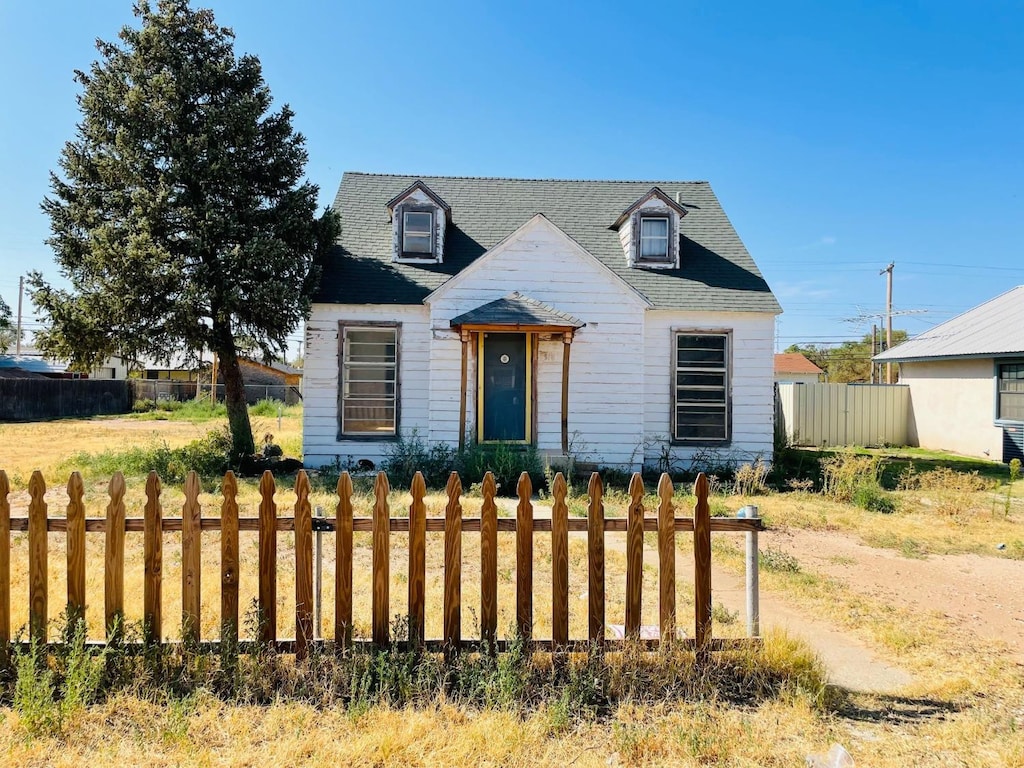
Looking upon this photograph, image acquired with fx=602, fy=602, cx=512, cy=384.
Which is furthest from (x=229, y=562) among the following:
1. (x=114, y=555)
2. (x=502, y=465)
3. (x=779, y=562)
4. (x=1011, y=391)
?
(x=1011, y=391)

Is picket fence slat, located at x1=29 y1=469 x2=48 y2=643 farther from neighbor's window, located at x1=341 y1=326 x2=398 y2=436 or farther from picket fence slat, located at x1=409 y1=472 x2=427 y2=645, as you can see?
neighbor's window, located at x1=341 y1=326 x2=398 y2=436

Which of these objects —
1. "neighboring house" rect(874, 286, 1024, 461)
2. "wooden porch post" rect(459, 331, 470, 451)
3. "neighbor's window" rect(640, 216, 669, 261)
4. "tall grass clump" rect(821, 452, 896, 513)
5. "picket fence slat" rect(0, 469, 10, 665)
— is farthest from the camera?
"neighboring house" rect(874, 286, 1024, 461)

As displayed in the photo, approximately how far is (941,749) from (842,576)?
3250mm

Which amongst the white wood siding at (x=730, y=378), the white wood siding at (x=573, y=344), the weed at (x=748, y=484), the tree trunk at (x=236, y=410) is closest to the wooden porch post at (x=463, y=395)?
the white wood siding at (x=573, y=344)

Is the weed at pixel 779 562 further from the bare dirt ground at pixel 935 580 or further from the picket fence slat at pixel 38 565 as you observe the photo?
the picket fence slat at pixel 38 565

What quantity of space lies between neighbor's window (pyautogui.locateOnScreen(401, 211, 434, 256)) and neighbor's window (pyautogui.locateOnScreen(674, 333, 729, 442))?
579 cm

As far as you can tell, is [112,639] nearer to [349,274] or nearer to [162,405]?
[349,274]

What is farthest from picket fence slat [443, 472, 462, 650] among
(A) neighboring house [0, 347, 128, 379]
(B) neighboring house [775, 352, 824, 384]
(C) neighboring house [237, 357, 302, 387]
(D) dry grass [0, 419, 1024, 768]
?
(A) neighboring house [0, 347, 128, 379]

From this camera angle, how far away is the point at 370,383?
12422mm

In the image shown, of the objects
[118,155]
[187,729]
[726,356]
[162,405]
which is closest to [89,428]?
[162,405]

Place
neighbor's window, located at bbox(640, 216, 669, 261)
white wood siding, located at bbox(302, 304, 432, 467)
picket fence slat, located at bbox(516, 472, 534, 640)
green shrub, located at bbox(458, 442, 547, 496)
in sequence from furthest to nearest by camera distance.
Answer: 1. neighbor's window, located at bbox(640, 216, 669, 261)
2. white wood siding, located at bbox(302, 304, 432, 467)
3. green shrub, located at bbox(458, 442, 547, 496)
4. picket fence slat, located at bbox(516, 472, 534, 640)

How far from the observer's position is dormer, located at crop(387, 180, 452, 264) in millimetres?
13062

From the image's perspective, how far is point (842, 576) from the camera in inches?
237

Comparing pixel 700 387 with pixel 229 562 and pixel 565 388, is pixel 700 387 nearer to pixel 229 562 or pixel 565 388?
A: pixel 565 388
